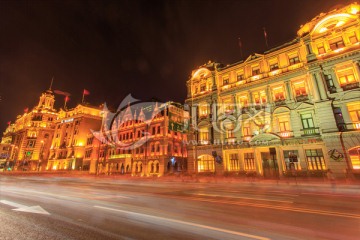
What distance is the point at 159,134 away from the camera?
4403 cm

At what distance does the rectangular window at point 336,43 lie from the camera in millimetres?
21938

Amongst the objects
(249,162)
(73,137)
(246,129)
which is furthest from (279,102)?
(73,137)

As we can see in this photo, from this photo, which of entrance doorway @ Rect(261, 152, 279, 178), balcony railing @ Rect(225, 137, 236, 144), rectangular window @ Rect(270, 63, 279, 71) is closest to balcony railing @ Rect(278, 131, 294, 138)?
entrance doorway @ Rect(261, 152, 279, 178)

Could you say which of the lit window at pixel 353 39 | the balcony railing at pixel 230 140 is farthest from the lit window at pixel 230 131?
the lit window at pixel 353 39

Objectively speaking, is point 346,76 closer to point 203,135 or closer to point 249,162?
point 249,162

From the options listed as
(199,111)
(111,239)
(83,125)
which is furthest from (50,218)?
(83,125)

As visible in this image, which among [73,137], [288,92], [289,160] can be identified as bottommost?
[289,160]

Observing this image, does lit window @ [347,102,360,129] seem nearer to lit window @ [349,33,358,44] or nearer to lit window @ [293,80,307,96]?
lit window @ [293,80,307,96]

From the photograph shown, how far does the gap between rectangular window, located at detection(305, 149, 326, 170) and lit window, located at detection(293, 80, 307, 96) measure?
7763mm

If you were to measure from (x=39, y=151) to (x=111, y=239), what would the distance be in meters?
98.9

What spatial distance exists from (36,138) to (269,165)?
99875 mm

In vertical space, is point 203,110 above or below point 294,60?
below

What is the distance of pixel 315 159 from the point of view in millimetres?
21109

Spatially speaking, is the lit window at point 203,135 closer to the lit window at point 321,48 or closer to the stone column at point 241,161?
the stone column at point 241,161
